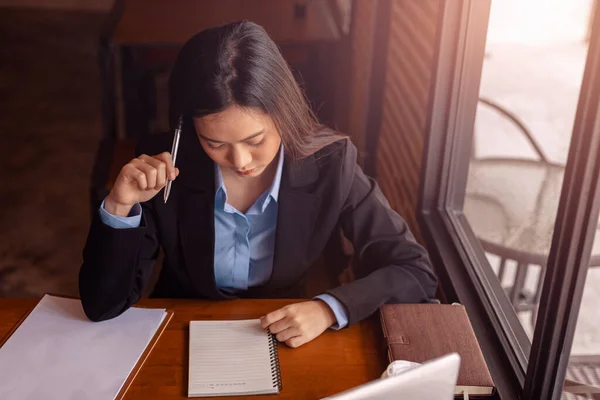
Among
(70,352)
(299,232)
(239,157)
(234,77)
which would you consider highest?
(234,77)

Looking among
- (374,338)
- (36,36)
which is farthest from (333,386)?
(36,36)

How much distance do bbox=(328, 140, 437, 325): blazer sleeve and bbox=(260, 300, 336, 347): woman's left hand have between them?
52mm

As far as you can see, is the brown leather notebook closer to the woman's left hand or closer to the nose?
the woman's left hand

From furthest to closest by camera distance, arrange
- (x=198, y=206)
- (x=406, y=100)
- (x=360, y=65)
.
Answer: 1. (x=360, y=65)
2. (x=406, y=100)
3. (x=198, y=206)

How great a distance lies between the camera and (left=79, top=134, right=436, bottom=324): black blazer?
53.3 inches

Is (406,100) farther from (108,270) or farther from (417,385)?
(417,385)

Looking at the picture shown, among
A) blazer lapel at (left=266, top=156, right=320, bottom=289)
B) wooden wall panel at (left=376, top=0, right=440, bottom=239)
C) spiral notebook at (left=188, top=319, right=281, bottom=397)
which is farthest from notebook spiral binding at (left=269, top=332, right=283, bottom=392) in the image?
wooden wall panel at (left=376, top=0, right=440, bottom=239)

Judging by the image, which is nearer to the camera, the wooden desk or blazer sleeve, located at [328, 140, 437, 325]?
the wooden desk

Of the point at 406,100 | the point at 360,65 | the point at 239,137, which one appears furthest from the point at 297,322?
the point at 360,65

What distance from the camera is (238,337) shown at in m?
1.24

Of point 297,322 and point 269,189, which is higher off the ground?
point 269,189

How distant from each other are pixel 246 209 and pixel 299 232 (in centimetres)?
13

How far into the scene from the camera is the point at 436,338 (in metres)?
1.22

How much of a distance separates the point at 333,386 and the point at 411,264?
374 millimetres
